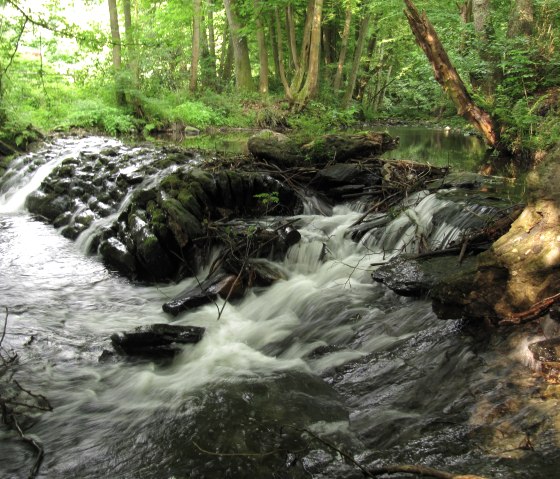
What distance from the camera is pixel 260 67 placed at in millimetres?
21516

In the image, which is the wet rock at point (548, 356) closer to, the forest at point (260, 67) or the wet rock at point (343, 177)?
the forest at point (260, 67)

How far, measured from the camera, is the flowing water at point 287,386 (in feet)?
9.24

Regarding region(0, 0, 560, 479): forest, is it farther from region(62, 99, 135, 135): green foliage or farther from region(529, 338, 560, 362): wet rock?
region(62, 99, 135, 135): green foliage

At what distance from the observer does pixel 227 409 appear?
351cm

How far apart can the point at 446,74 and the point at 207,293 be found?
7.10 metres

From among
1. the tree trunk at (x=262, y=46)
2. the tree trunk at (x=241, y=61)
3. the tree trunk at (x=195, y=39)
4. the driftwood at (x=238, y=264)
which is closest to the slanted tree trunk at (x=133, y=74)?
the tree trunk at (x=195, y=39)

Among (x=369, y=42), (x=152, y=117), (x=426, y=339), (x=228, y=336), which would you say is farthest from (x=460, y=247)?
(x=369, y=42)

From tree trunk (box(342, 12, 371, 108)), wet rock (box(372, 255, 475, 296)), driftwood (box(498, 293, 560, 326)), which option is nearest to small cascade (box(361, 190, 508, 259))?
Result: wet rock (box(372, 255, 475, 296))

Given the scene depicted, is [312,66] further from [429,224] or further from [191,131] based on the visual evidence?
[429,224]

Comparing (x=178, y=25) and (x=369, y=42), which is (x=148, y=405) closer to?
(x=178, y=25)

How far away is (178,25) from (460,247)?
24.1 meters

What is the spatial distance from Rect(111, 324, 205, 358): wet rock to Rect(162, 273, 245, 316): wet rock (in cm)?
84

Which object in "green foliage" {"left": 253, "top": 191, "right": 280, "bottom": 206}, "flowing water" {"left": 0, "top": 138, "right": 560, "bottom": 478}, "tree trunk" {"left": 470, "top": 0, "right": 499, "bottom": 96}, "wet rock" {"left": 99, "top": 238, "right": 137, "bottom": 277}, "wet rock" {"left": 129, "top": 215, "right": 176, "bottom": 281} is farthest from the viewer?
"tree trunk" {"left": 470, "top": 0, "right": 499, "bottom": 96}

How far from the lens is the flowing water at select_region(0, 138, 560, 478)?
282 cm
